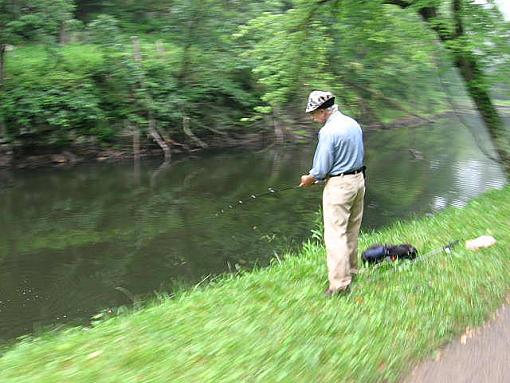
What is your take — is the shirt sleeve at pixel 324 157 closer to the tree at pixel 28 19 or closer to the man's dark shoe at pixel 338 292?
the man's dark shoe at pixel 338 292

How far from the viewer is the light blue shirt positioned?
188 inches

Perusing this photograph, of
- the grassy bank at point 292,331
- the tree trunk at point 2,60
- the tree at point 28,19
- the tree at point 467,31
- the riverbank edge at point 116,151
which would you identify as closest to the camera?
the grassy bank at point 292,331

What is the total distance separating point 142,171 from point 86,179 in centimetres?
217

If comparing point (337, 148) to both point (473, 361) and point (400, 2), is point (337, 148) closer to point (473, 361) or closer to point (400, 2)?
point (473, 361)

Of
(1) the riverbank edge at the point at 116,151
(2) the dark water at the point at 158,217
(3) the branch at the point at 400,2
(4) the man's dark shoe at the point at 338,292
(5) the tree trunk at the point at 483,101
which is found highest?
(3) the branch at the point at 400,2

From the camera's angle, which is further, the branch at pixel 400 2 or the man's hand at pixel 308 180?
the branch at pixel 400 2

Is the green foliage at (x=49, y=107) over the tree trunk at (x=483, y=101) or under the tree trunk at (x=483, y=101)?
under

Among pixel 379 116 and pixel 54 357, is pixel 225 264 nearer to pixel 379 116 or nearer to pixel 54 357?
pixel 54 357

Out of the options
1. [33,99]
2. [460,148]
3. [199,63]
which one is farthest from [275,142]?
[33,99]

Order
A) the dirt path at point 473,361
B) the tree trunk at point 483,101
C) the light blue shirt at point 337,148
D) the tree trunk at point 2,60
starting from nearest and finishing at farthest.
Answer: the dirt path at point 473,361, the light blue shirt at point 337,148, the tree trunk at point 483,101, the tree trunk at point 2,60

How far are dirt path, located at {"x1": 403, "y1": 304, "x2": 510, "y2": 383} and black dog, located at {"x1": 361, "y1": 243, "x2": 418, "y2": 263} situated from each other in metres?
1.71

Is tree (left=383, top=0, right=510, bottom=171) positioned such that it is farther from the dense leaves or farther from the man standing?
the man standing

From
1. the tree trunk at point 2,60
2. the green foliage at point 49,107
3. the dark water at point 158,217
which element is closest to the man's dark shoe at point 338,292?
the dark water at point 158,217

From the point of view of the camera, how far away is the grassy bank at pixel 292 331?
3.56 metres
